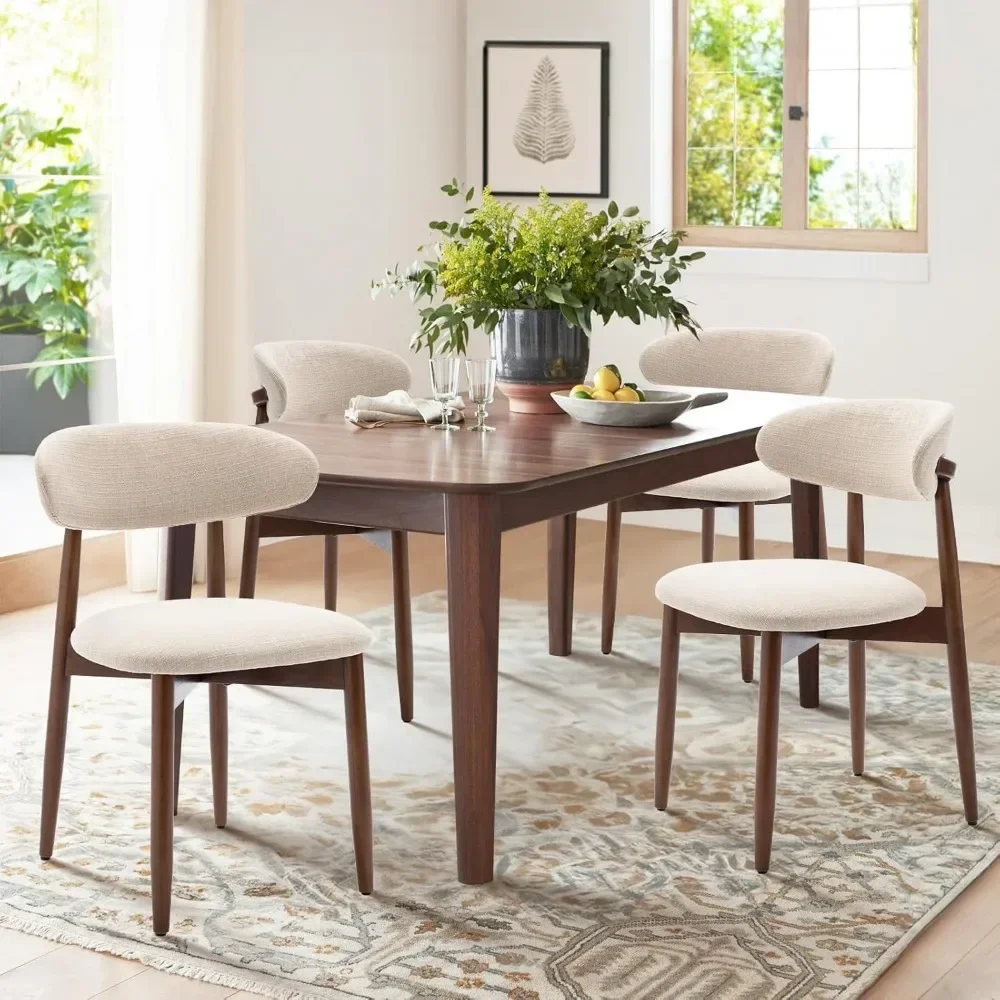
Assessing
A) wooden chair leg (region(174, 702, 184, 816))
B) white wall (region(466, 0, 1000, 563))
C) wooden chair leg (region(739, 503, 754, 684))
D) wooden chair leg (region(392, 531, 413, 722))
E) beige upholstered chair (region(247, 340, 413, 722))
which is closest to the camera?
wooden chair leg (region(174, 702, 184, 816))

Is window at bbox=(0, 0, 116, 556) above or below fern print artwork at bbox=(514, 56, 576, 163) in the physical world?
below

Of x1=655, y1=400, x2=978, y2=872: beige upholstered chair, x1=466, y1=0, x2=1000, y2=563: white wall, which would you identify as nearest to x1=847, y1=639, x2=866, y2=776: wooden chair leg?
x1=655, y1=400, x2=978, y2=872: beige upholstered chair

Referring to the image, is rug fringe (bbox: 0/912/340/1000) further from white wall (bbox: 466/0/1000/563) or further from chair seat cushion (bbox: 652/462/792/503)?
white wall (bbox: 466/0/1000/563)

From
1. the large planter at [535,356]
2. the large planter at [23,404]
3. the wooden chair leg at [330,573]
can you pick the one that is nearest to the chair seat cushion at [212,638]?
the large planter at [535,356]

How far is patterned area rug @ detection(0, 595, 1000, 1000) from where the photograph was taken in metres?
2.39

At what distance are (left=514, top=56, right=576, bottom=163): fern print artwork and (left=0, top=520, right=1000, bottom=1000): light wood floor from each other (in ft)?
4.81

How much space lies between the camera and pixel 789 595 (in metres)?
2.81

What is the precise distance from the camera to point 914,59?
18.6ft

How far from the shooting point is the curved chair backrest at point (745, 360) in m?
4.23

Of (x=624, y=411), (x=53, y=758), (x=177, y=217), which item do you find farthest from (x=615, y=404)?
(x=177, y=217)

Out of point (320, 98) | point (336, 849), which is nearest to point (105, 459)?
point (336, 849)

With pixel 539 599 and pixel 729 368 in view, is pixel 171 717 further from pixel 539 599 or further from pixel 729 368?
pixel 539 599

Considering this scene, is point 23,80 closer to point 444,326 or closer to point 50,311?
Answer: point 50,311

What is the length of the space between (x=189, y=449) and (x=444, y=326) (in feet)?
2.54
